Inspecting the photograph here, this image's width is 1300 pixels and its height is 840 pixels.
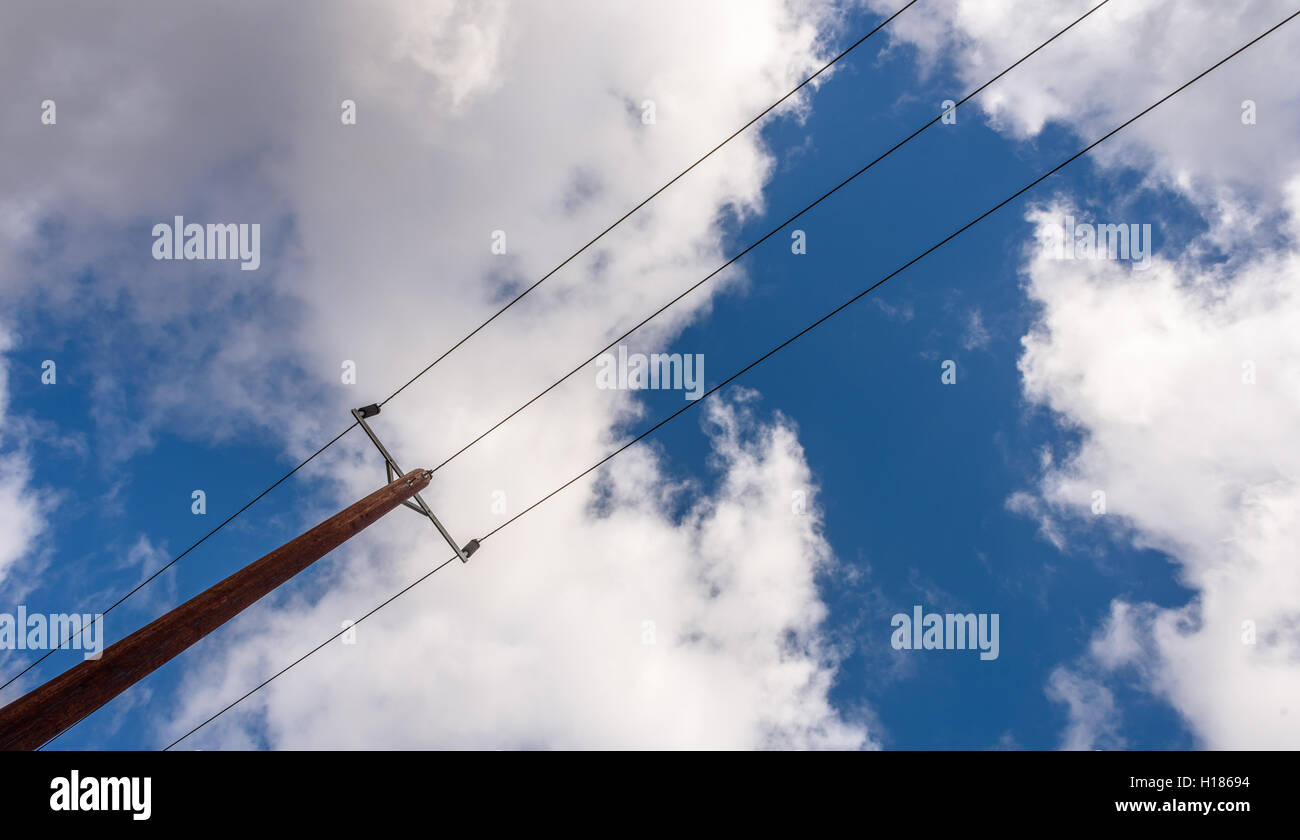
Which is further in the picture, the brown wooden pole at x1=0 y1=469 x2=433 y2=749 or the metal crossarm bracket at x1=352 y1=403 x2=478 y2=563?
the metal crossarm bracket at x1=352 y1=403 x2=478 y2=563

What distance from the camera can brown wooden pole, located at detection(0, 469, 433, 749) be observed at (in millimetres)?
4676

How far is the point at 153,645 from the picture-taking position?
552 cm

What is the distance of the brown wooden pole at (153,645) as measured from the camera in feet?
15.3

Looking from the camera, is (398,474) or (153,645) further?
(398,474)

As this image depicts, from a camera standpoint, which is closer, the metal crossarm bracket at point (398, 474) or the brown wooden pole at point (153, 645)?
the brown wooden pole at point (153, 645)
